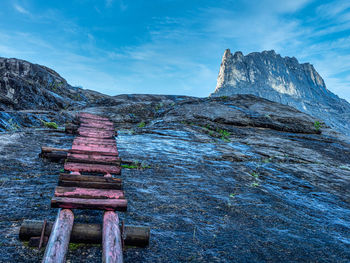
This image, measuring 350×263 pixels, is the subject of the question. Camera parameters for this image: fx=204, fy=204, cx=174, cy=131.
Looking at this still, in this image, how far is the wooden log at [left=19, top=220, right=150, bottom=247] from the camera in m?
2.52

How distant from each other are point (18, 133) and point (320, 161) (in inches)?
491

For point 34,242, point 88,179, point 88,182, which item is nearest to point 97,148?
point 88,179

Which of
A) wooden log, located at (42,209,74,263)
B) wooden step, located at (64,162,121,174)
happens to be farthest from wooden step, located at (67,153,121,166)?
wooden log, located at (42,209,74,263)

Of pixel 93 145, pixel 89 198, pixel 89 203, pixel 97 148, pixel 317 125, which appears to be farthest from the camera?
pixel 317 125

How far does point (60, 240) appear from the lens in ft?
7.40

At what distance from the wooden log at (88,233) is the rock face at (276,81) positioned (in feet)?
478

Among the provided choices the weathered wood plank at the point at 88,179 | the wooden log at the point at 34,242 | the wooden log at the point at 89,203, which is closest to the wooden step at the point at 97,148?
the weathered wood plank at the point at 88,179

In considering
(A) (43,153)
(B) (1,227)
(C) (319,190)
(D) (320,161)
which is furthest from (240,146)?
(B) (1,227)

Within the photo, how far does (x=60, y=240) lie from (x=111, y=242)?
1.80 feet

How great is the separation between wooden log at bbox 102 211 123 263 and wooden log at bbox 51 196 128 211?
248mm

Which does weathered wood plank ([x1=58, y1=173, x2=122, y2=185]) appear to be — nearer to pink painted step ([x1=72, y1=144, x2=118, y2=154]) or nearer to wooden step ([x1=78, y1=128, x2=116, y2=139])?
pink painted step ([x1=72, y1=144, x2=118, y2=154])

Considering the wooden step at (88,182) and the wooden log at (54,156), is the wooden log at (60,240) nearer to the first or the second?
the wooden step at (88,182)

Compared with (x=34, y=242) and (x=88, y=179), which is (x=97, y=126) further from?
(x=34, y=242)

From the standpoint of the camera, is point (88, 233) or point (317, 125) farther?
point (317, 125)
